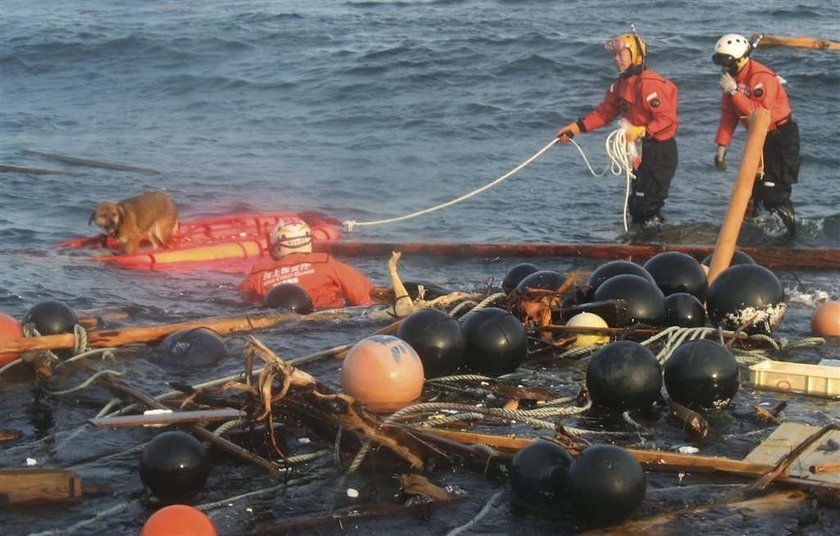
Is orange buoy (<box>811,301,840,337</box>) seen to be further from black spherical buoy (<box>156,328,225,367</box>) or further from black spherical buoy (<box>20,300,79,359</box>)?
black spherical buoy (<box>20,300,79,359</box>)

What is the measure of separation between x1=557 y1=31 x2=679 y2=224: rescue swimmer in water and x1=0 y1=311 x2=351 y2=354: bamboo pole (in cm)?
591

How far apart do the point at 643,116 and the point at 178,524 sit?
10.5m

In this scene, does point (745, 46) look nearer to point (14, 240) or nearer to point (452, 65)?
point (14, 240)

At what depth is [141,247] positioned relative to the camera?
13914 mm

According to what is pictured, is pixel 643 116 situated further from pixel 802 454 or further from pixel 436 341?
pixel 802 454

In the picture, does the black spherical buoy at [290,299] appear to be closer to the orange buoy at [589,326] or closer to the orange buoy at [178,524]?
the orange buoy at [589,326]

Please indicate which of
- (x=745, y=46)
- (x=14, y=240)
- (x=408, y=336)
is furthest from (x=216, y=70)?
(x=408, y=336)

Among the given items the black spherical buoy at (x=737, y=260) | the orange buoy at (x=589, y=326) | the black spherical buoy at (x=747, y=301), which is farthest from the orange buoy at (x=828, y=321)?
the orange buoy at (x=589, y=326)

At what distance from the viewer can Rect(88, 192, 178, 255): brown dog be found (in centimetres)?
1359

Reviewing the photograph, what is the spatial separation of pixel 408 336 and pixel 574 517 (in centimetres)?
232

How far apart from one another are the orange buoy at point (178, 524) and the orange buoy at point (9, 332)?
3543 mm

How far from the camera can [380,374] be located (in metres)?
7.23

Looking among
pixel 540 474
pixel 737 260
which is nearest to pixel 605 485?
pixel 540 474

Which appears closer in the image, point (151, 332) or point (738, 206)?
point (151, 332)
